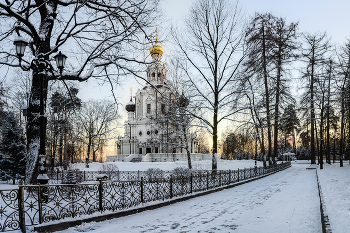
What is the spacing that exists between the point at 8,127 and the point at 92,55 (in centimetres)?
1271

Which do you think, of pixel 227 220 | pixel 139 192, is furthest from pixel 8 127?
pixel 227 220

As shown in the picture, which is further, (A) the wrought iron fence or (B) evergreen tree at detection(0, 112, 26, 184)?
(B) evergreen tree at detection(0, 112, 26, 184)

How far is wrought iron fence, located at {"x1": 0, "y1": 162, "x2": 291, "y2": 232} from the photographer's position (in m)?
5.21

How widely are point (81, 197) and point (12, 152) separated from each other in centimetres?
1539

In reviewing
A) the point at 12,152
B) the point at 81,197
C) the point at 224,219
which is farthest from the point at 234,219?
the point at 12,152

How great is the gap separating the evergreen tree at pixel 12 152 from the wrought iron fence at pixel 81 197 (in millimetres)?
11000

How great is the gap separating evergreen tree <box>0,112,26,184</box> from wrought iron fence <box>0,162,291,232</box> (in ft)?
36.1

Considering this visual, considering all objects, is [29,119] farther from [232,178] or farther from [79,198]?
[232,178]

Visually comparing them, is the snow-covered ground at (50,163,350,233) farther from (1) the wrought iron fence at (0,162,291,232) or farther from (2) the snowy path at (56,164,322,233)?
(1) the wrought iron fence at (0,162,291,232)

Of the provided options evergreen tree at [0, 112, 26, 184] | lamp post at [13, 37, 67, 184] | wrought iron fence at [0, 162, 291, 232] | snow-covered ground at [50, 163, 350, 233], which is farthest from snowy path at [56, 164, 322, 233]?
evergreen tree at [0, 112, 26, 184]

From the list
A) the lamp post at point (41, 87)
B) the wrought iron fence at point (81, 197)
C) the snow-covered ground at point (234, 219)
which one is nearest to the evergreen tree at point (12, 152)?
the wrought iron fence at point (81, 197)

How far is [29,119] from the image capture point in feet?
31.1

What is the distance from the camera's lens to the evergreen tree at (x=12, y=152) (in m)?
17.8

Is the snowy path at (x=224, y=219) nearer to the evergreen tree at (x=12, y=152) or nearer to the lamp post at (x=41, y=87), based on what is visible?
the lamp post at (x=41, y=87)
